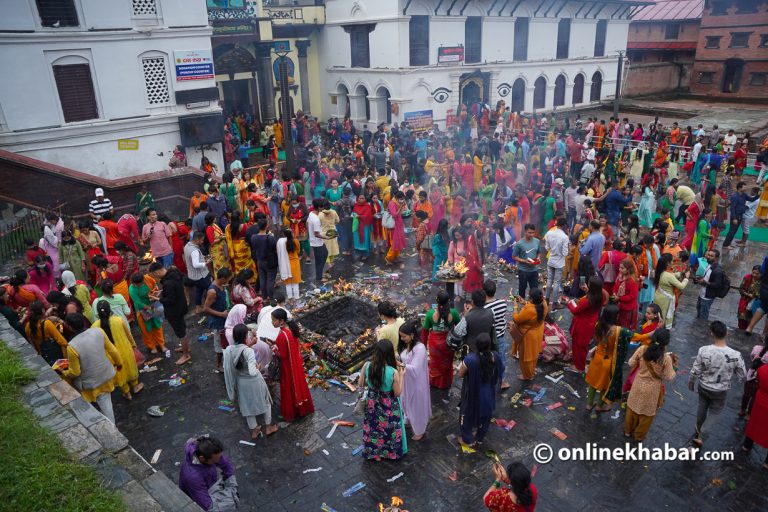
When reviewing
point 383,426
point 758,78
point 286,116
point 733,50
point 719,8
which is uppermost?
point 719,8

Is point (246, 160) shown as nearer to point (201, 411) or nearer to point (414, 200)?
point (414, 200)

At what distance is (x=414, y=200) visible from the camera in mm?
12461

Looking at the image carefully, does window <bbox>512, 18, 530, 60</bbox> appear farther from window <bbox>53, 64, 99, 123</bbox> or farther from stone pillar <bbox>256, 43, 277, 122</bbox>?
window <bbox>53, 64, 99, 123</bbox>

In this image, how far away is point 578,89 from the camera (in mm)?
32344


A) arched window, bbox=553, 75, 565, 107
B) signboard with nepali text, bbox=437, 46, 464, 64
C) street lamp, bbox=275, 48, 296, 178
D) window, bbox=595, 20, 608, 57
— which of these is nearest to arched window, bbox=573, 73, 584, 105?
arched window, bbox=553, 75, 565, 107

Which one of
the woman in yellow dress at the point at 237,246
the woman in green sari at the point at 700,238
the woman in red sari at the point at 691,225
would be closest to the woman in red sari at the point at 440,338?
the woman in yellow dress at the point at 237,246

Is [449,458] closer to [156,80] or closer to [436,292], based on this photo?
[436,292]

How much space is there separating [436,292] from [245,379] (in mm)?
5140

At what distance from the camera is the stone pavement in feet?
17.9

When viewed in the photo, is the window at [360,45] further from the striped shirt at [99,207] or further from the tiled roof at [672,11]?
the tiled roof at [672,11]

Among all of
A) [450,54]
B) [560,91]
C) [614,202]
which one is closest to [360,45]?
[450,54]

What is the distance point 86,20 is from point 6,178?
572 centimetres

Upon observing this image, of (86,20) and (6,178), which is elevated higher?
(86,20)

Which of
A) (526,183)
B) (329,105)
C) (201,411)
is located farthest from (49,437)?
(329,105)
